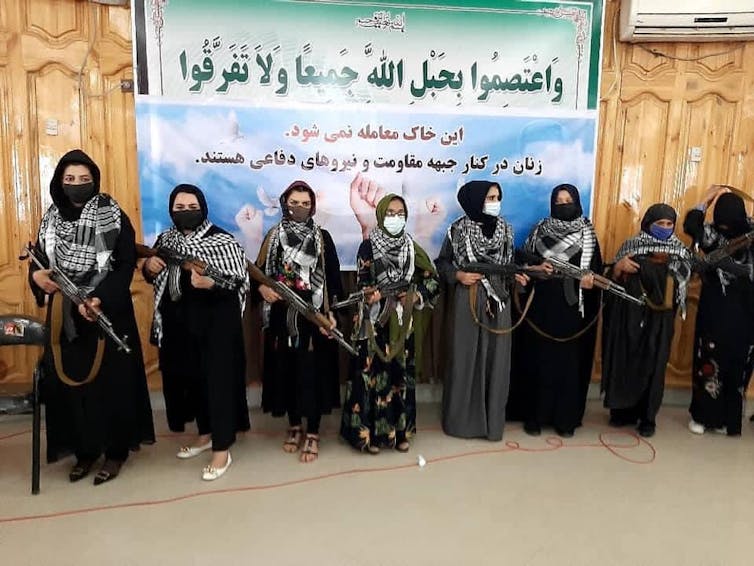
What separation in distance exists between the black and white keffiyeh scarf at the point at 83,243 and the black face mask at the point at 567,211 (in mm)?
2178

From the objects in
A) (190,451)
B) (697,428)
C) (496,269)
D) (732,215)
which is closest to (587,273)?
(496,269)

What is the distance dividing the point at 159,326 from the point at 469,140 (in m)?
2.01

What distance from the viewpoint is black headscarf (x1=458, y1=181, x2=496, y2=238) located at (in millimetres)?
2918

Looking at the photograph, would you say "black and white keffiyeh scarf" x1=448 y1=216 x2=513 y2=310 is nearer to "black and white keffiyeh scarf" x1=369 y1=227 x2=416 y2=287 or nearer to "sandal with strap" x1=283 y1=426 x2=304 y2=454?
"black and white keffiyeh scarf" x1=369 y1=227 x2=416 y2=287

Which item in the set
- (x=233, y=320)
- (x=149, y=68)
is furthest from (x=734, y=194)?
(x=149, y=68)

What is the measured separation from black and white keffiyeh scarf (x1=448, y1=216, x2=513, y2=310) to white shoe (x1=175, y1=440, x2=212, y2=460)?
156 centimetres

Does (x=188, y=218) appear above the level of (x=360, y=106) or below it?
below

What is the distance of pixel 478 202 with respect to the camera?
9.58 ft

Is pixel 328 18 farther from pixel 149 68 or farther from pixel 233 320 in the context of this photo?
pixel 233 320

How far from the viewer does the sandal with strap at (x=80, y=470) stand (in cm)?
254

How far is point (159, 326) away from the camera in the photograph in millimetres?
2574

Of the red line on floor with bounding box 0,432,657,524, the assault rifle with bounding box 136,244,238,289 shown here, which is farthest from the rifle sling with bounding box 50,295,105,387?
the red line on floor with bounding box 0,432,657,524

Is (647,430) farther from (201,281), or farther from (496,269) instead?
(201,281)

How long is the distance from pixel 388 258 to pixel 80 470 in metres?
1.68
